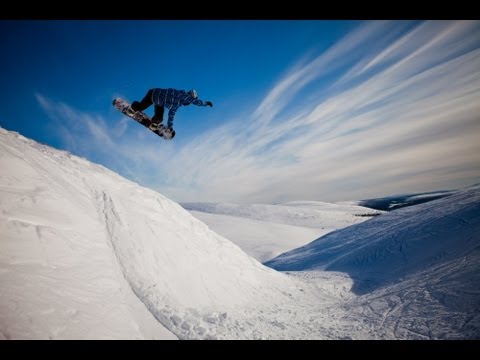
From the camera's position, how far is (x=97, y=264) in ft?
19.2

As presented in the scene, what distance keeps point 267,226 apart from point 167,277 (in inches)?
1233

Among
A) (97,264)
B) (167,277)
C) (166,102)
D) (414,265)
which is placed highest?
(166,102)

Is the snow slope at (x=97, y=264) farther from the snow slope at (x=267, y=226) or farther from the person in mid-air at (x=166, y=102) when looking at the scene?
the snow slope at (x=267, y=226)

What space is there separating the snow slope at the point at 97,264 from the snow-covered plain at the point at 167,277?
3 centimetres

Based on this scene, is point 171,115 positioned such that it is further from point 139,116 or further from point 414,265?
point 414,265

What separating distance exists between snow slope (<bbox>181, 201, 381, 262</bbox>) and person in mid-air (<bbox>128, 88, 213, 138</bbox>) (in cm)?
1803

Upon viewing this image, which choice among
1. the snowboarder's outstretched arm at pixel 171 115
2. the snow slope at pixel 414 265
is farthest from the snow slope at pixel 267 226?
the snowboarder's outstretched arm at pixel 171 115

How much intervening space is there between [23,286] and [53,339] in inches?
40.7

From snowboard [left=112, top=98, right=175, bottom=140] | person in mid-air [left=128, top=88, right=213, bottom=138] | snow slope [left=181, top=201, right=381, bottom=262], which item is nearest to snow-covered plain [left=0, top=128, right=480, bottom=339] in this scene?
snowboard [left=112, top=98, right=175, bottom=140]

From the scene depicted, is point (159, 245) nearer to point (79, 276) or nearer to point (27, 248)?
point (79, 276)

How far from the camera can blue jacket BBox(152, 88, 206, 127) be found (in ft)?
27.4

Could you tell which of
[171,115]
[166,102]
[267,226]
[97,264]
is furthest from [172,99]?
[267,226]

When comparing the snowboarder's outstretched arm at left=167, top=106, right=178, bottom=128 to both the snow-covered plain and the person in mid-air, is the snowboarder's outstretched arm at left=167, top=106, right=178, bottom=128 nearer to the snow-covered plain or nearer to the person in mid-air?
the person in mid-air

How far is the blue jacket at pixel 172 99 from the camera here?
27.4 ft
